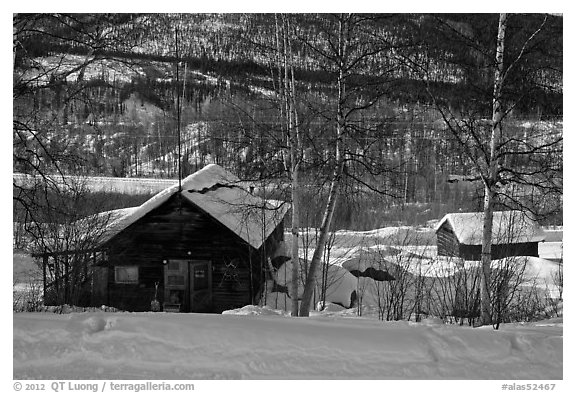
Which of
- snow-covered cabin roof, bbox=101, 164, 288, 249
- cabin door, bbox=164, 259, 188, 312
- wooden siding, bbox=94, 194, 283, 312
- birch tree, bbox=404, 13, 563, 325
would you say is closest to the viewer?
birch tree, bbox=404, 13, 563, 325

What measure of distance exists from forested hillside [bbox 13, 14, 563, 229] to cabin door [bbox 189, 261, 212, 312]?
19.9 feet

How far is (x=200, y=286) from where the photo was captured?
16.5 m

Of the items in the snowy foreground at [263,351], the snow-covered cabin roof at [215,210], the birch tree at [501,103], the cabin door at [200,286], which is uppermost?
the birch tree at [501,103]

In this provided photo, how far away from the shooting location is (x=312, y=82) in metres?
10.2

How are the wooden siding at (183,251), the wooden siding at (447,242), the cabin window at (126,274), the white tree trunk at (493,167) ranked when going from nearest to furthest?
the white tree trunk at (493,167) → the wooden siding at (183,251) → the cabin window at (126,274) → the wooden siding at (447,242)

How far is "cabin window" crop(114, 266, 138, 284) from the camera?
16.8 m

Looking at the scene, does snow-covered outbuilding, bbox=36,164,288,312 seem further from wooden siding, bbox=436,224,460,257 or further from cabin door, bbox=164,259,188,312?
wooden siding, bbox=436,224,460,257

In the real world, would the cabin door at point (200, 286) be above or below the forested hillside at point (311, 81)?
below

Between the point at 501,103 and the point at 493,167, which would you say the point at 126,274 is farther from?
the point at 501,103

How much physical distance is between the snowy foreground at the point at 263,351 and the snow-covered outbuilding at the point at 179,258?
10.5 metres

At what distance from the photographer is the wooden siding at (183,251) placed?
16.2 metres

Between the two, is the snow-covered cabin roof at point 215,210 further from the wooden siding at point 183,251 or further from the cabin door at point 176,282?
the cabin door at point 176,282

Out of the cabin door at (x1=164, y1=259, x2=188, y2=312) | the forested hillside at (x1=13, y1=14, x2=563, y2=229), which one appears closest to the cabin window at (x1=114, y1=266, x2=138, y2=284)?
the cabin door at (x1=164, y1=259, x2=188, y2=312)

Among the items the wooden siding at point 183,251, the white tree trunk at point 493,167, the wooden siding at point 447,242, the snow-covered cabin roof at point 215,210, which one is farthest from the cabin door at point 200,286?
the wooden siding at point 447,242
